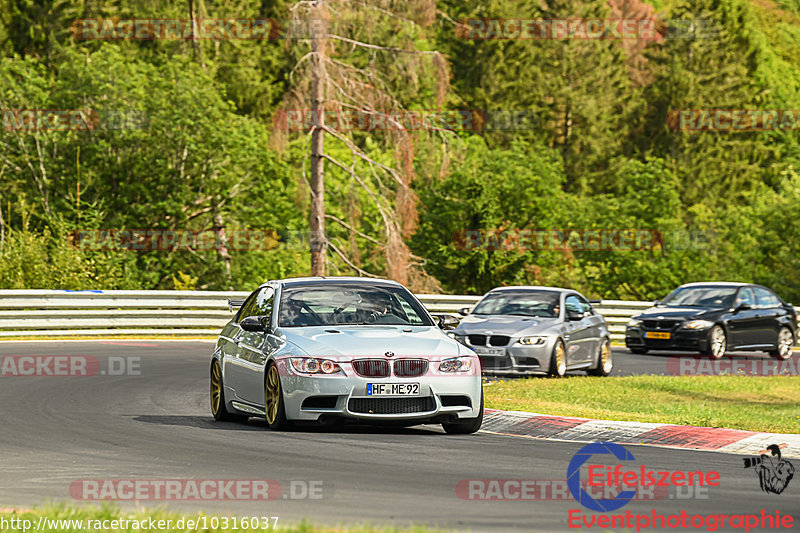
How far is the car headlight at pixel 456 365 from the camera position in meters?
12.2

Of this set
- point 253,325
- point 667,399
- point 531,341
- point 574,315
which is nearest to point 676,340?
point 574,315

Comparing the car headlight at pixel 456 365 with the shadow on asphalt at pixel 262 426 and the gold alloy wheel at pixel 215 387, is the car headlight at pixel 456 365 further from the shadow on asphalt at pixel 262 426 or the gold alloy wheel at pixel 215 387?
the gold alloy wheel at pixel 215 387

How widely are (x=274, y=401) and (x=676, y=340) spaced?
52.2 ft

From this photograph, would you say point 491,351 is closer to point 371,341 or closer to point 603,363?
point 603,363

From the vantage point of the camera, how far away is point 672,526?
7.56 metres

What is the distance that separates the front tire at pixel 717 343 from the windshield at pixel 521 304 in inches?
238

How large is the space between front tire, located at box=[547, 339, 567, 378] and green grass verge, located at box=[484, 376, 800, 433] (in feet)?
0.68

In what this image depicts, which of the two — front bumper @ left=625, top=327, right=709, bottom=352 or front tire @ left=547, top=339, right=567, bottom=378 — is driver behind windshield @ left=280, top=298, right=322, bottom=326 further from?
front bumper @ left=625, top=327, right=709, bottom=352

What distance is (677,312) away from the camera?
89.2 feet

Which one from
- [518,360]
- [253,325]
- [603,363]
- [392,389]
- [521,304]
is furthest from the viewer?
[603,363]

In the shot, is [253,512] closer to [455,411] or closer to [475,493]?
[475,493]

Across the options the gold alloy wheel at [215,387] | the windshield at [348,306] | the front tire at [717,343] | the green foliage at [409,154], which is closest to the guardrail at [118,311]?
the green foliage at [409,154]

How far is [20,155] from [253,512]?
36072 millimetres

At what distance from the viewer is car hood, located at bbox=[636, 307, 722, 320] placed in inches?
1058
